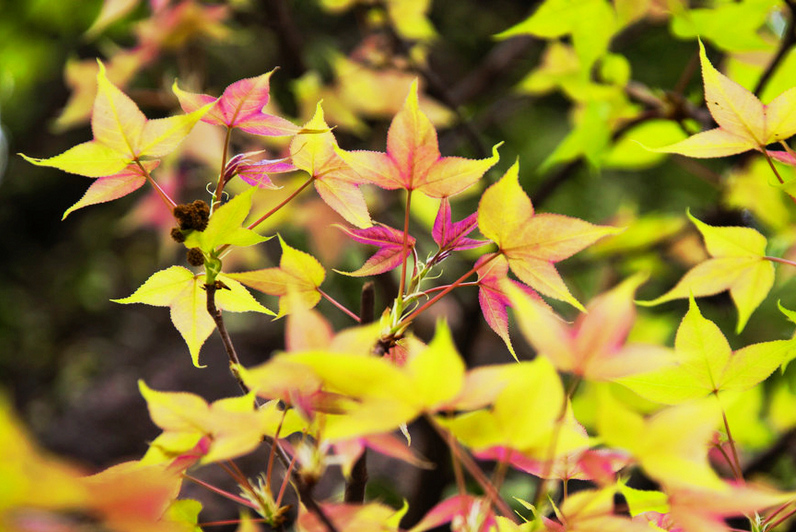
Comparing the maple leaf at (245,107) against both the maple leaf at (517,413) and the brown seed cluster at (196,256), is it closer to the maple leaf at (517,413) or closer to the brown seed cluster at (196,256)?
the brown seed cluster at (196,256)

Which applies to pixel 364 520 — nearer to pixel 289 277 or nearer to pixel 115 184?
pixel 289 277

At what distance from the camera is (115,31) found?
1648mm

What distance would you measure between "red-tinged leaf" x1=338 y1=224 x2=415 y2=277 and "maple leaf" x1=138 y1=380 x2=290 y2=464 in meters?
0.12

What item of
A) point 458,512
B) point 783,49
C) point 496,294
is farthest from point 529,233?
point 783,49

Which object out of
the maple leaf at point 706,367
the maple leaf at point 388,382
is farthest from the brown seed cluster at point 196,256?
the maple leaf at point 706,367

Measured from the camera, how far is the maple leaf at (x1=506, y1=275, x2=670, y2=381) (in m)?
0.24

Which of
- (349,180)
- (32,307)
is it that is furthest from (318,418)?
(32,307)

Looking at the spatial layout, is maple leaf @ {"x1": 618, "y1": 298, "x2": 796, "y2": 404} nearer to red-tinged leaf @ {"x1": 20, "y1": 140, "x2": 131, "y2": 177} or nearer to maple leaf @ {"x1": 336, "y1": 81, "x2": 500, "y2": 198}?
maple leaf @ {"x1": 336, "y1": 81, "x2": 500, "y2": 198}

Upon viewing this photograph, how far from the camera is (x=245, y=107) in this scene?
348 millimetres

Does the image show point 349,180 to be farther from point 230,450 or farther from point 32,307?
point 32,307

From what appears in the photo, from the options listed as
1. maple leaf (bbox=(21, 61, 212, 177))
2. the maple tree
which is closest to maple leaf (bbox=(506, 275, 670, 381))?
the maple tree

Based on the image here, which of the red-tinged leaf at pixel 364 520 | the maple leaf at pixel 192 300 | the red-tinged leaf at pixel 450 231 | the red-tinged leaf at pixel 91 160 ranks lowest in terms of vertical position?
the red-tinged leaf at pixel 364 520

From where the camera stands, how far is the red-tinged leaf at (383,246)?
0.36 meters

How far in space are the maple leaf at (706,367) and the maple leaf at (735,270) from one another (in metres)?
0.06
